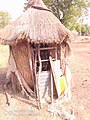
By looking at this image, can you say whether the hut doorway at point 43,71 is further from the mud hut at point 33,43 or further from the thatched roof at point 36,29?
the thatched roof at point 36,29

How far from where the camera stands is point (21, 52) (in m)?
10.0

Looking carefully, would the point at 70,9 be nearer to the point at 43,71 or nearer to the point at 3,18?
the point at 43,71

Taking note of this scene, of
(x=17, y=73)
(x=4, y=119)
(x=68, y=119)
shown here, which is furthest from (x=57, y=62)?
(x=4, y=119)

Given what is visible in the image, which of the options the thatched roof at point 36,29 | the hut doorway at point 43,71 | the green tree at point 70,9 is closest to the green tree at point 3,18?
the green tree at point 70,9

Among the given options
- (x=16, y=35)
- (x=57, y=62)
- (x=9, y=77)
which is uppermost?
(x=16, y=35)

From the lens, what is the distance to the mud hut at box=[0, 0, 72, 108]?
912cm

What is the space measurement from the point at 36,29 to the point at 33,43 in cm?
68

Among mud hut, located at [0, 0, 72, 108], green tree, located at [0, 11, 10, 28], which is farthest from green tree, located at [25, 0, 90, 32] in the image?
green tree, located at [0, 11, 10, 28]

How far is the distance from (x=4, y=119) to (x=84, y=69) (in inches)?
358

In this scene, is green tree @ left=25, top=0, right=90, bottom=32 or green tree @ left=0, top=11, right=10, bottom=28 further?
green tree @ left=0, top=11, right=10, bottom=28

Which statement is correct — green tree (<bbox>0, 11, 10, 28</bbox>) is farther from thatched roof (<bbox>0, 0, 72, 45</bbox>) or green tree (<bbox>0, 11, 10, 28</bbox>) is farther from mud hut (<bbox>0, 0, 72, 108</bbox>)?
thatched roof (<bbox>0, 0, 72, 45</bbox>)

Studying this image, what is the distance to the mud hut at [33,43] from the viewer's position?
9117 millimetres

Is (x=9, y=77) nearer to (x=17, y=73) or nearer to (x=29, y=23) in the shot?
(x=17, y=73)

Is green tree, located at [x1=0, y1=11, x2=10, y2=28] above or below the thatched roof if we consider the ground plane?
above
